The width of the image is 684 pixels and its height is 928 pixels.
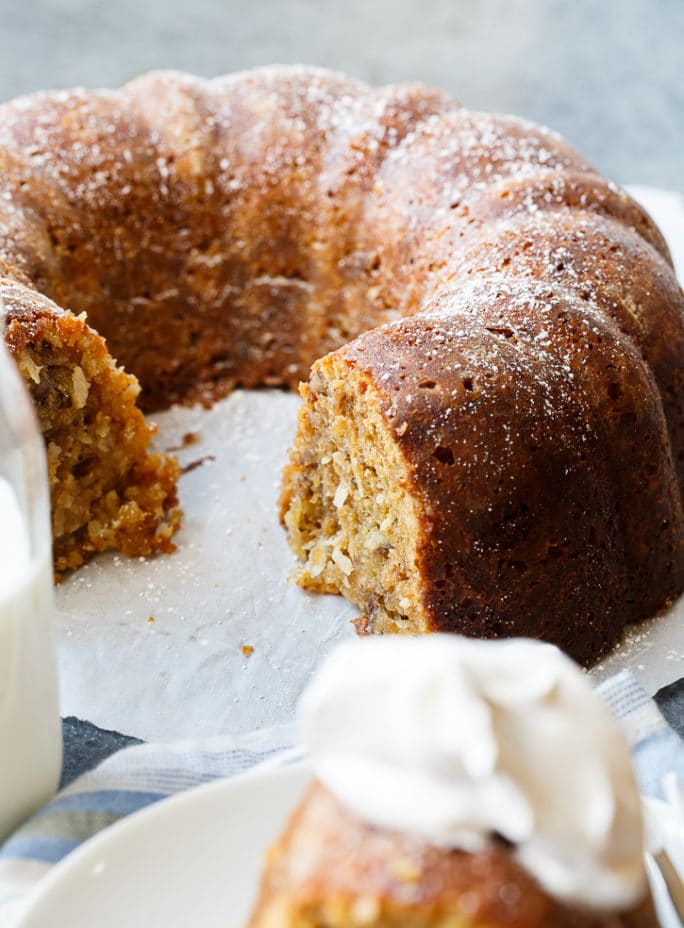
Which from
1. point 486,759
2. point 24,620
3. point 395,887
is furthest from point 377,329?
point 395,887

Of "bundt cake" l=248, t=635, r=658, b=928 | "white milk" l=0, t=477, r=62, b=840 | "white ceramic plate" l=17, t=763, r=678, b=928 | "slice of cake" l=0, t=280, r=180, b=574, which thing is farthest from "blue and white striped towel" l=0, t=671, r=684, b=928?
"slice of cake" l=0, t=280, r=180, b=574

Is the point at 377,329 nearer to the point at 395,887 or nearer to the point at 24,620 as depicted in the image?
the point at 24,620

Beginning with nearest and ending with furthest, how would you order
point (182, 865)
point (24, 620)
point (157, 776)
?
1. point (182, 865)
2. point (24, 620)
3. point (157, 776)

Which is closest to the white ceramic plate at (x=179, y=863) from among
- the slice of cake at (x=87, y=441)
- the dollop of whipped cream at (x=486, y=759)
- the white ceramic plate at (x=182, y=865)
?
the white ceramic plate at (x=182, y=865)

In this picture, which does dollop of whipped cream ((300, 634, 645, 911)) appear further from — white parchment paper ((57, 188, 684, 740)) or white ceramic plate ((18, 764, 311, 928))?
white parchment paper ((57, 188, 684, 740))

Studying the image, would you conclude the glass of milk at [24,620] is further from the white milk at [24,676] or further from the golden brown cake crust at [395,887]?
the golden brown cake crust at [395,887]

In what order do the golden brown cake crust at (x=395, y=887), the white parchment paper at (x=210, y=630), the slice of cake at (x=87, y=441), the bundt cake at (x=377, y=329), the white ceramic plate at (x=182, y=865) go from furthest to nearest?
the slice of cake at (x=87, y=441) → the white parchment paper at (x=210, y=630) → the bundt cake at (x=377, y=329) → the white ceramic plate at (x=182, y=865) → the golden brown cake crust at (x=395, y=887)

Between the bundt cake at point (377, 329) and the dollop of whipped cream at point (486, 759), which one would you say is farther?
the bundt cake at point (377, 329)
